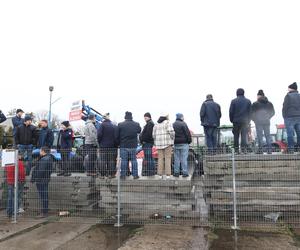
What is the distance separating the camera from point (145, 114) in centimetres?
941

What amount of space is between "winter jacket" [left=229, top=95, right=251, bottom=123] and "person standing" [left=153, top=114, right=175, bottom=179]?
6.61 feet

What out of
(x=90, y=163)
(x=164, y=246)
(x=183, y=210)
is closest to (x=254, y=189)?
(x=183, y=210)

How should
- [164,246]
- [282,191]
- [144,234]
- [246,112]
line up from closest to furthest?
[164,246] → [144,234] → [282,191] → [246,112]

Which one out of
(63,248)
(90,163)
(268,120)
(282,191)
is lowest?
(63,248)

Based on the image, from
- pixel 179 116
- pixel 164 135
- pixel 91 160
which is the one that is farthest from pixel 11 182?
pixel 179 116

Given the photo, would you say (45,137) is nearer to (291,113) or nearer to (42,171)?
(42,171)

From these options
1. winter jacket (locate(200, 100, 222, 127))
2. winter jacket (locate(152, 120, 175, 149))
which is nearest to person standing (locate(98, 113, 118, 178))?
winter jacket (locate(152, 120, 175, 149))

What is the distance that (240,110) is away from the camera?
925 centimetres

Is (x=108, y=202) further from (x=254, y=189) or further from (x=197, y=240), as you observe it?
(x=254, y=189)

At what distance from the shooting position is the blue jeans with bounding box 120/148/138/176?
8484 millimetres

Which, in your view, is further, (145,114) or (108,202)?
(145,114)

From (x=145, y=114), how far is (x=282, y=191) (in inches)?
161

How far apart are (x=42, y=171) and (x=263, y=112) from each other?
20.5ft

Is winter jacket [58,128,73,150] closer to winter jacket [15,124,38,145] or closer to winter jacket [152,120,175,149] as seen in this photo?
winter jacket [15,124,38,145]
